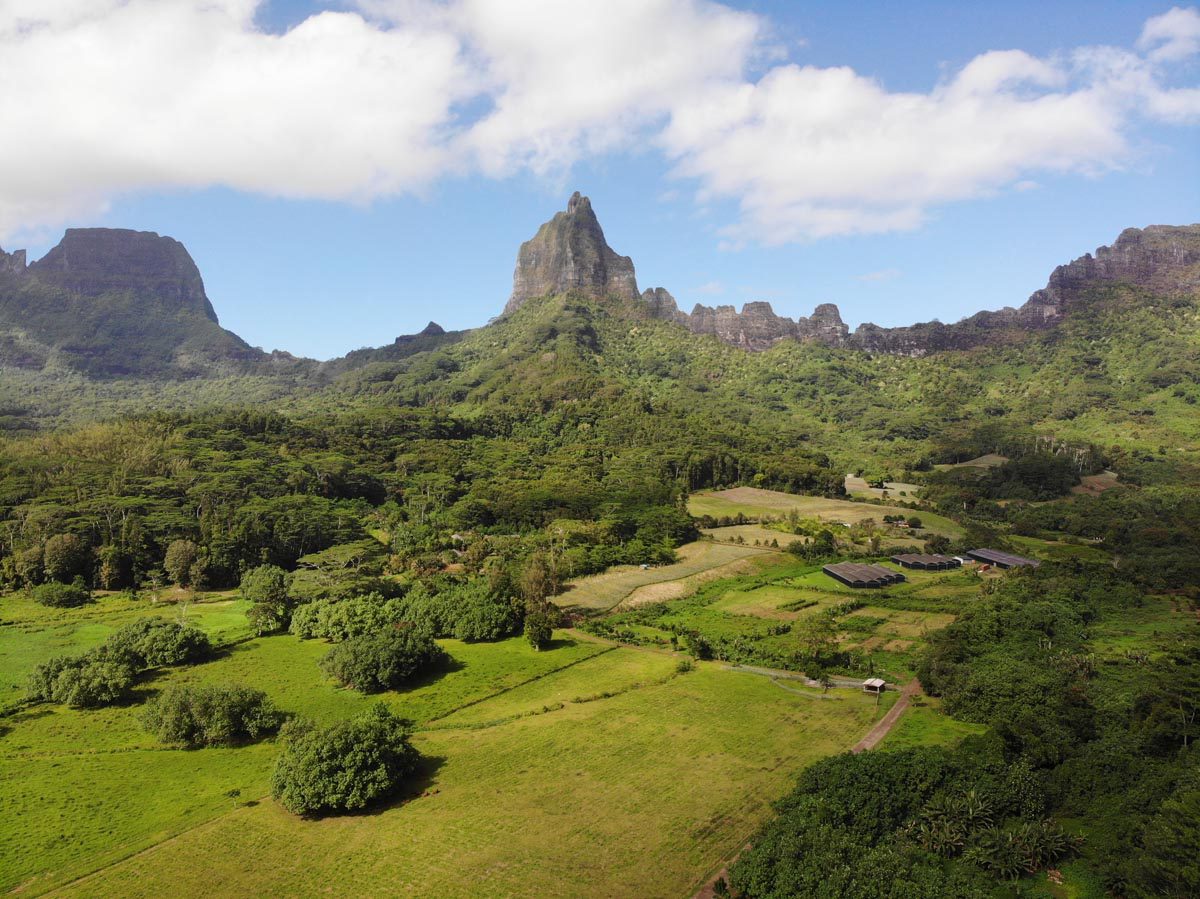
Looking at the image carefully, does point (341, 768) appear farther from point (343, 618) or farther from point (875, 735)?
point (875, 735)

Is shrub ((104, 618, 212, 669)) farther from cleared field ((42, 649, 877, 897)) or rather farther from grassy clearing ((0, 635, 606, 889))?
cleared field ((42, 649, 877, 897))

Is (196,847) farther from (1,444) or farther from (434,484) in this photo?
(1,444)

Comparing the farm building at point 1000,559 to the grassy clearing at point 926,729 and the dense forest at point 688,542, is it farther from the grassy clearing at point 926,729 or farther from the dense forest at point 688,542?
the grassy clearing at point 926,729

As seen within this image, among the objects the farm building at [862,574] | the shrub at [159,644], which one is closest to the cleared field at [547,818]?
the shrub at [159,644]

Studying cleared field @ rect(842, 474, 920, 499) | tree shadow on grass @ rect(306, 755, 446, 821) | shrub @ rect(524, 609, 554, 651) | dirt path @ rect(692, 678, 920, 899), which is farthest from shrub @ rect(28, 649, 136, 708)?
cleared field @ rect(842, 474, 920, 499)

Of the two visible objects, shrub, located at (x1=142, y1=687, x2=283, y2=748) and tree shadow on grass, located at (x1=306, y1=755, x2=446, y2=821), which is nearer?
tree shadow on grass, located at (x1=306, y1=755, x2=446, y2=821)
